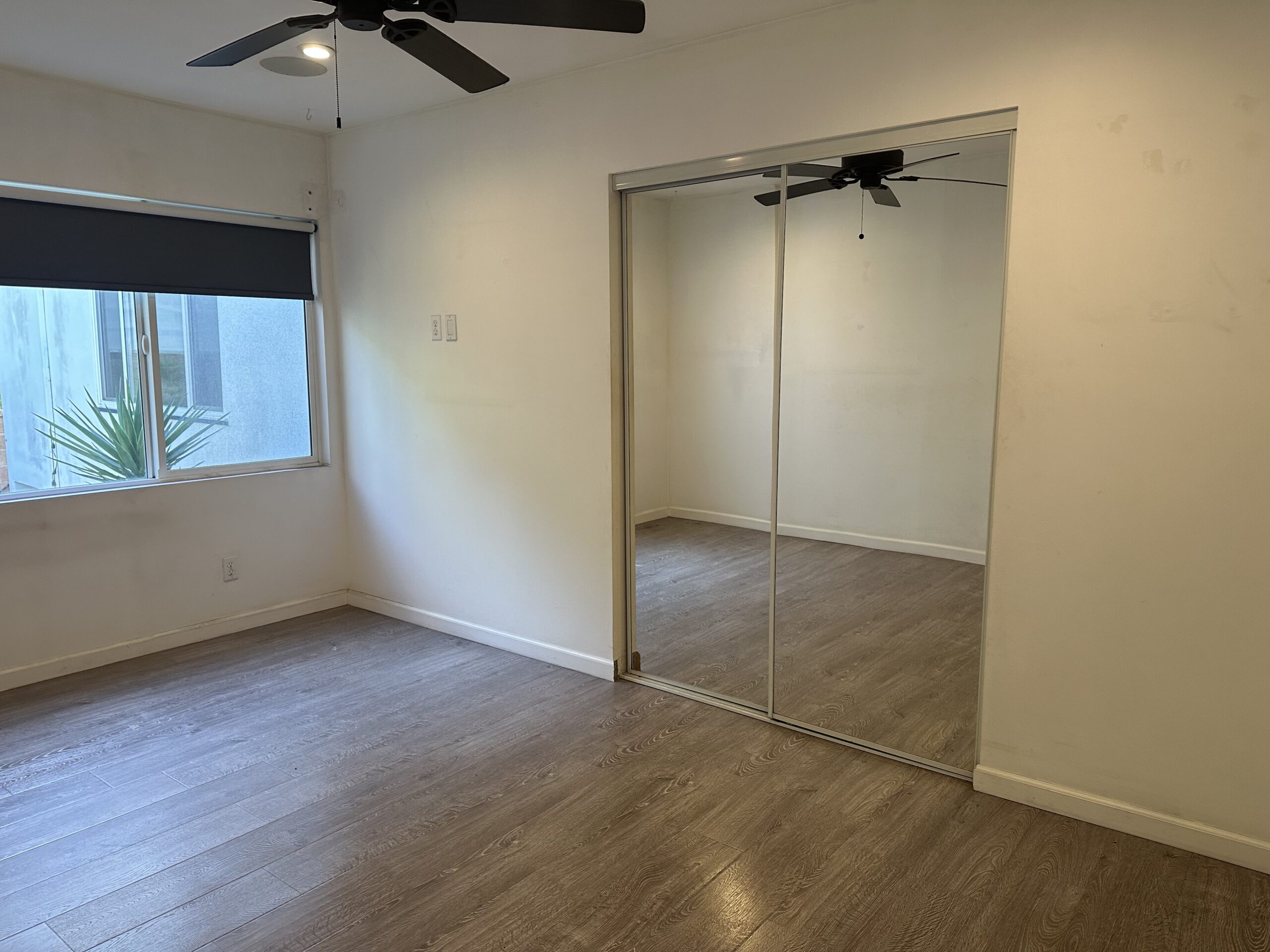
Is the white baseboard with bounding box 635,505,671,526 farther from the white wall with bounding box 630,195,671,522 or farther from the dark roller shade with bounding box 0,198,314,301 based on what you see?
the dark roller shade with bounding box 0,198,314,301

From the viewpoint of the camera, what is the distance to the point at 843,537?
3.33 metres

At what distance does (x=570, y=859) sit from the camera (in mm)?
2496

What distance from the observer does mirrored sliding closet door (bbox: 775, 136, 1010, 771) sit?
2855mm

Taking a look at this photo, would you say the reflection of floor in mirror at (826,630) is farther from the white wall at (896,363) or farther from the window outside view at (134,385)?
the window outside view at (134,385)

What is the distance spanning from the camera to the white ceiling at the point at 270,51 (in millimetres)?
2910

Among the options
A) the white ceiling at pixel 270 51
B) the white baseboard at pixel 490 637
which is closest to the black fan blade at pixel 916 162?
the white ceiling at pixel 270 51

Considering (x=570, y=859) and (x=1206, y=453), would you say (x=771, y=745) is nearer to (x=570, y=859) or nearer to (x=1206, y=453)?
(x=570, y=859)

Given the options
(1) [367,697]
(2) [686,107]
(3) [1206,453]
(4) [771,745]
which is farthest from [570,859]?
(2) [686,107]

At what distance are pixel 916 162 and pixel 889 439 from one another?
0.98m

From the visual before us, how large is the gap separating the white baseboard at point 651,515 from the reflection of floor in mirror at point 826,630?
0.08 feet

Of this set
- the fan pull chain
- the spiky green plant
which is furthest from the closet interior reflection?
the spiky green plant

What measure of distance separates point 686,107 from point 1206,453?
2206mm

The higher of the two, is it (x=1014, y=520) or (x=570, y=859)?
(x=1014, y=520)

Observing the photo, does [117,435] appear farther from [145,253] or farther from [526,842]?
[526,842]
